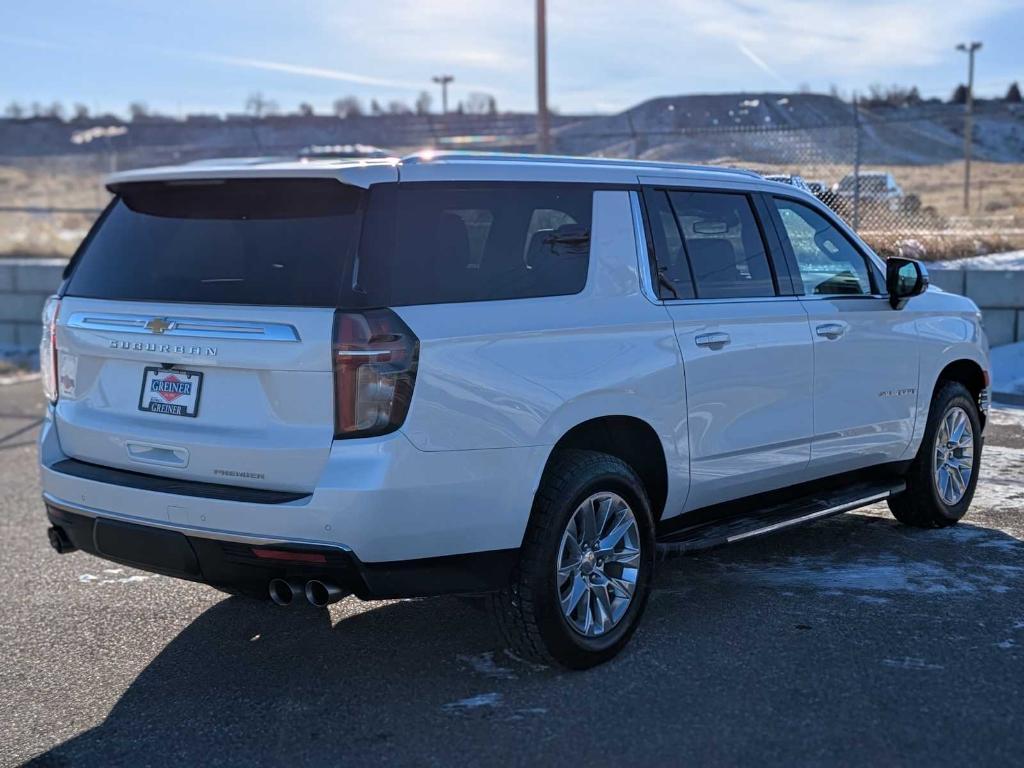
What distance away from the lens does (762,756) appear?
3812 millimetres

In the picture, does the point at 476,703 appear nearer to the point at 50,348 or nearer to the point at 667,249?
the point at 667,249

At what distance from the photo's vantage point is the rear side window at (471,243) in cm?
411

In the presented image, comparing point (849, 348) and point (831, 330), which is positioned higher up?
point (831, 330)

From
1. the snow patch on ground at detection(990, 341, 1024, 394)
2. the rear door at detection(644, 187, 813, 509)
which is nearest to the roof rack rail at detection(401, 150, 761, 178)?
the rear door at detection(644, 187, 813, 509)

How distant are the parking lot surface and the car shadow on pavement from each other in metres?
0.01

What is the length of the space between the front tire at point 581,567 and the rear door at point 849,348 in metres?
1.37

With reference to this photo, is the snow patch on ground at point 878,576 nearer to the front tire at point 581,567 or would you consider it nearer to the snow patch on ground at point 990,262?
the front tire at point 581,567

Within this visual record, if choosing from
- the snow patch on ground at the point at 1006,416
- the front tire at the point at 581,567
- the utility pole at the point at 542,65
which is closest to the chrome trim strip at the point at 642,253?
the front tire at the point at 581,567

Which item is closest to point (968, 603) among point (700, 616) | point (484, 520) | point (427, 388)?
point (700, 616)

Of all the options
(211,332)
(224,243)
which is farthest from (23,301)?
(211,332)

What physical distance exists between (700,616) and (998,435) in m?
5.00

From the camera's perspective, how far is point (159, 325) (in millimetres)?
4305

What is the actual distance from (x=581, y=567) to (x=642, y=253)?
130 centimetres

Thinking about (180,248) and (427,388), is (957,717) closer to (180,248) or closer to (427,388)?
(427,388)
